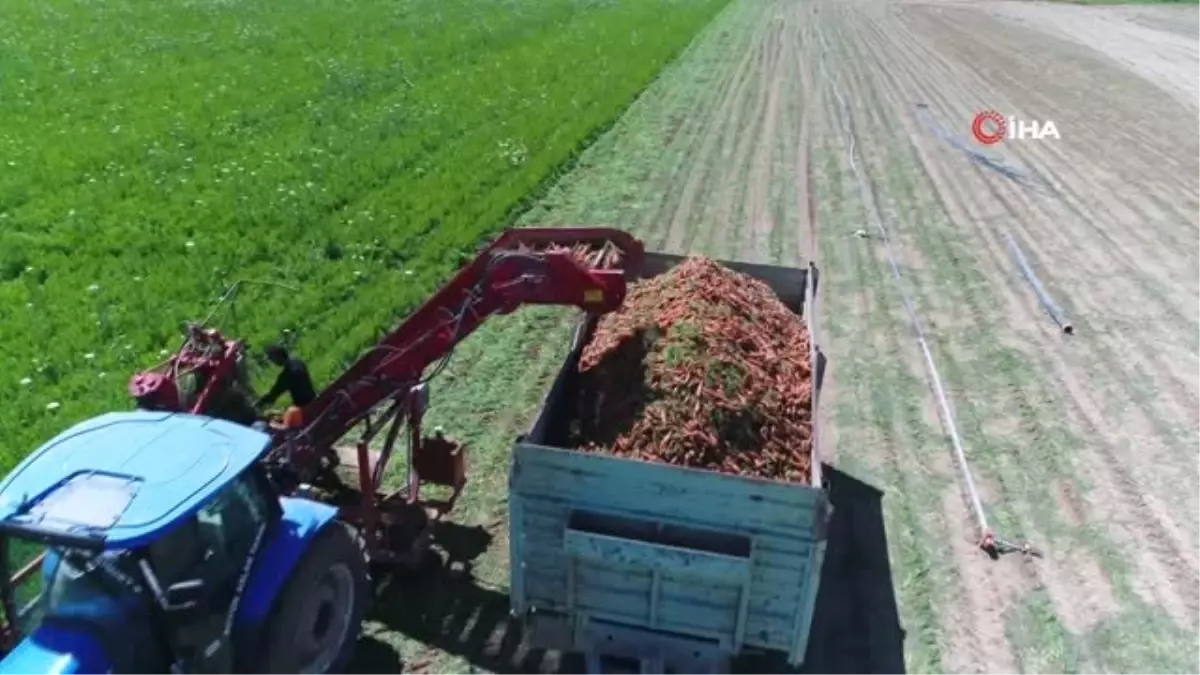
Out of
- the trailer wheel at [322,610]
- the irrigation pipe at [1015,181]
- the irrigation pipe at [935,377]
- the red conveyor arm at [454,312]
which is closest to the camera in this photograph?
the trailer wheel at [322,610]

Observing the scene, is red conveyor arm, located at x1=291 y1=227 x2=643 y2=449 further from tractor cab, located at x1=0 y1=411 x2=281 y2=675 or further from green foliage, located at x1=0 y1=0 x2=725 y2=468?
green foliage, located at x1=0 y1=0 x2=725 y2=468

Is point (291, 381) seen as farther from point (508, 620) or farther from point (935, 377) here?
point (935, 377)

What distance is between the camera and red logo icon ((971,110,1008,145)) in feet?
76.9

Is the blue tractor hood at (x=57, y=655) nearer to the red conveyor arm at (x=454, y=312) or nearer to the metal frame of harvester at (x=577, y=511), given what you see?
the metal frame of harvester at (x=577, y=511)

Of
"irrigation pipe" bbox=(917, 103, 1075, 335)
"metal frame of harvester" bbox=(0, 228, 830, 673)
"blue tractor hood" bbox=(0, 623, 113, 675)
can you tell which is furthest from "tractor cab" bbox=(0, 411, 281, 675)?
"irrigation pipe" bbox=(917, 103, 1075, 335)

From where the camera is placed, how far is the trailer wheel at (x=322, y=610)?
6.19m

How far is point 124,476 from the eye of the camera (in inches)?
219

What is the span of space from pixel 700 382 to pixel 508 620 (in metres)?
2.28

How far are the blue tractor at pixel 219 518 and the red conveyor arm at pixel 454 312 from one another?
0.04ft

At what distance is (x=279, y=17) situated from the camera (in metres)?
32.9

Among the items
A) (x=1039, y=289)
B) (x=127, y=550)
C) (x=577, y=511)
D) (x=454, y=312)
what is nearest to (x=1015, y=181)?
(x=1039, y=289)

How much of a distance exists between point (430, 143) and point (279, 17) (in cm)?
1628

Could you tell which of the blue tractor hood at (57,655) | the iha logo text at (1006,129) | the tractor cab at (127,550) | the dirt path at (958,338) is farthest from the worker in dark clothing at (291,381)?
the iha logo text at (1006,129)

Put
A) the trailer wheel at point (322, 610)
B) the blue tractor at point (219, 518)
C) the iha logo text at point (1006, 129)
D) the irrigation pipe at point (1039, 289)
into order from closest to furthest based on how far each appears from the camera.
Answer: the blue tractor at point (219, 518) → the trailer wheel at point (322, 610) → the irrigation pipe at point (1039, 289) → the iha logo text at point (1006, 129)
